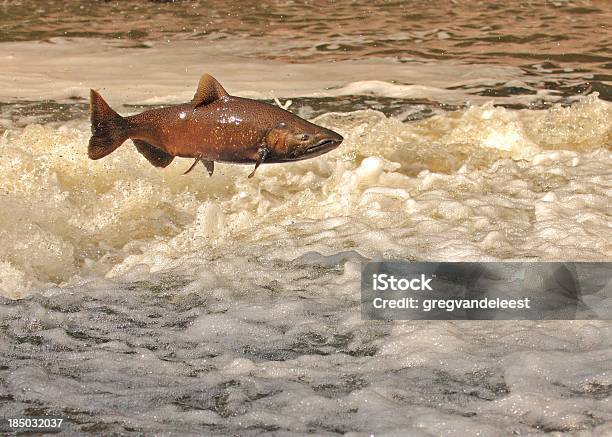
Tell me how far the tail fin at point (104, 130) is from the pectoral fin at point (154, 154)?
2.7 inches

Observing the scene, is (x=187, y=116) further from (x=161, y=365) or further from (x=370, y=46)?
(x=370, y=46)

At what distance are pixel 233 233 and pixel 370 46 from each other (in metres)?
5.82

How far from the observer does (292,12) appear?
1245 centimetres

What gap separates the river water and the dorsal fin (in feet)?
2.90

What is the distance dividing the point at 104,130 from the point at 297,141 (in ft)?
2.25

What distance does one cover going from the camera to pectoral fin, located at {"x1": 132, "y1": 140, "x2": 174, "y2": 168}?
3387mm

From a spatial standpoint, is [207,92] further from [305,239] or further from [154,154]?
[305,239]

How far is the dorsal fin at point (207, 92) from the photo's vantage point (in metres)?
3.32

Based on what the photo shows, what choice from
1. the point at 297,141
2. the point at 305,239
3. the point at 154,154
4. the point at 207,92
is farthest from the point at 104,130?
the point at 305,239

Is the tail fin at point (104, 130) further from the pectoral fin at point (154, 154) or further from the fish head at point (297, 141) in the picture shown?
the fish head at point (297, 141)

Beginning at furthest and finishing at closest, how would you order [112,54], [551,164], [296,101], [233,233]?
1. [112,54]
2. [296,101]
3. [551,164]
4. [233,233]

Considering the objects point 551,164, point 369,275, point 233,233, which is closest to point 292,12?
point 551,164

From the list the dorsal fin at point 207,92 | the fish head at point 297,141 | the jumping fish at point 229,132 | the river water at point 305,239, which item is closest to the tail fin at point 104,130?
the jumping fish at point 229,132

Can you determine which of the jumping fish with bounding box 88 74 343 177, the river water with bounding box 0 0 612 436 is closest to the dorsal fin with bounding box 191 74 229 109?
the jumping fish with bounding box 88 74 343 177
